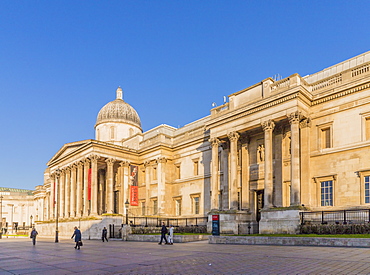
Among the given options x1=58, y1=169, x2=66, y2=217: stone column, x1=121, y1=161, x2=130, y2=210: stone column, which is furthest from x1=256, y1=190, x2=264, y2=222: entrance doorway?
x1=58, y1=169, x2=66, y2=217: stone column

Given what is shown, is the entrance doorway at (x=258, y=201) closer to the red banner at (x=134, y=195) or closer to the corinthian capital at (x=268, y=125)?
the corinthian capital at (x=268, y=125)

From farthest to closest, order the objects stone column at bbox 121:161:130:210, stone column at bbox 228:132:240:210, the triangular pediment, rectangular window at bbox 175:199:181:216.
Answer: stone column at bbox 121:161:130:210 → the triangular pediment → rectangular window at bbox 175:199:181:216 → stone column at bbox 228:132:240:210

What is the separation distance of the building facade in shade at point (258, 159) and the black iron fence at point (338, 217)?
73 centimetres

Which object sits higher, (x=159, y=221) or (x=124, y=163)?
(x=124, y=163)

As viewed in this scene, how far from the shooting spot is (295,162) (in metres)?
26.6

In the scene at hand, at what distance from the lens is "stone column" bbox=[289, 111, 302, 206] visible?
84.9 feet

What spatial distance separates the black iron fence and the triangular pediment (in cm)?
2738

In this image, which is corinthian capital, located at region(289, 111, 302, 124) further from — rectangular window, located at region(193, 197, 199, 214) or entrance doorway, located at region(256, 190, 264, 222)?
rectangular window, located at region(193, 197, 199, 214)

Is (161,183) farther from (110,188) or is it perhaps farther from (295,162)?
(295,162)

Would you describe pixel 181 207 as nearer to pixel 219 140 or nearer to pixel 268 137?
pixel 219 140

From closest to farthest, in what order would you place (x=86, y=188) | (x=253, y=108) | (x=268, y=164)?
(x=268, y=164) < (x=253, y=108) < (x=86, y=188)

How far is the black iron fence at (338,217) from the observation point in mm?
23073

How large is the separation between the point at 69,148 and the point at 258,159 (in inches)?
1149

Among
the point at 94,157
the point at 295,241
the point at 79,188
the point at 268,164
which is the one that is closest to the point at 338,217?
the point at 268,164
